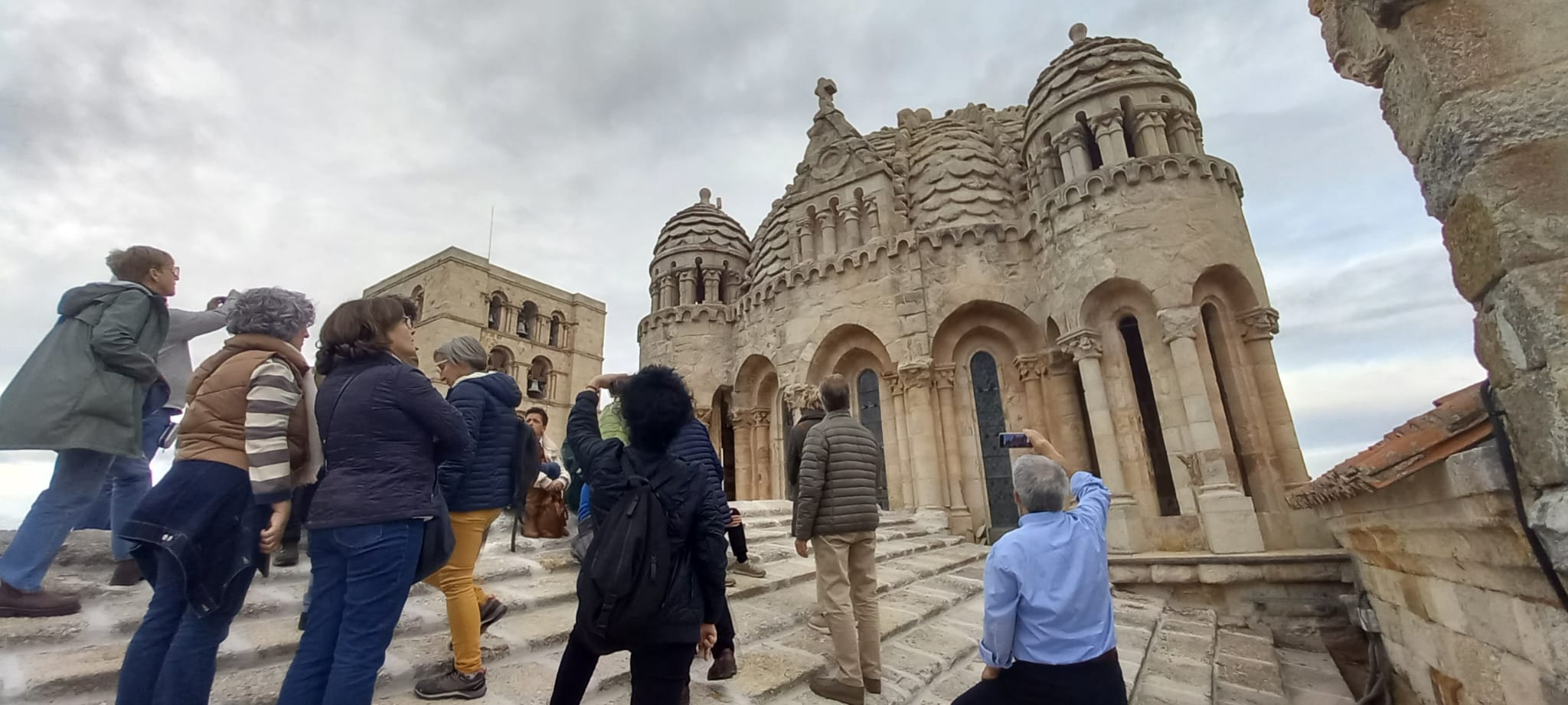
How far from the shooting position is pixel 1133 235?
9.53 metres

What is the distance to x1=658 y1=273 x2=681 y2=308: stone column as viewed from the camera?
17.2m

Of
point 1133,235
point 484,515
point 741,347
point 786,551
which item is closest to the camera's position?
point 484,515

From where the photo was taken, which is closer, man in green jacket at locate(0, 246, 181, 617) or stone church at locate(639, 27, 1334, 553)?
man in green jacket at locate(0, 246, 181, 617)

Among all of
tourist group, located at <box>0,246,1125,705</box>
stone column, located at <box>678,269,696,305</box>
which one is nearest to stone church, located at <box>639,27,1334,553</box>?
stone column, located at <box>678,269,696,305</box>

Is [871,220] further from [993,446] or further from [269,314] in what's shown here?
[269,314]

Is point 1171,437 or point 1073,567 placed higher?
point 1171,437

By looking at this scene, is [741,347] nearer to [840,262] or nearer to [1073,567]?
[840,262]

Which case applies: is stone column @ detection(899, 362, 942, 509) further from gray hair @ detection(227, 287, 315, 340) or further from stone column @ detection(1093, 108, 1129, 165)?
gray hair @ detection(227, 287, 315, 340)

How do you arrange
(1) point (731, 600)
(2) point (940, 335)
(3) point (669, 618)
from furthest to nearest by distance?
(2) point (940, 335) < (1) point (731, 600) < (3) point (669, 618)

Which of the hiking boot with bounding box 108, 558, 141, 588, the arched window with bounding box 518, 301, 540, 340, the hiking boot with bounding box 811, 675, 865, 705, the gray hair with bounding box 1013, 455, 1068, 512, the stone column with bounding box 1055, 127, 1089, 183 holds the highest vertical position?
the arched window with bounding box 518, 301, 540, 340

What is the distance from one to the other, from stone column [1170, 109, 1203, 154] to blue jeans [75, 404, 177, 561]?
514 inches

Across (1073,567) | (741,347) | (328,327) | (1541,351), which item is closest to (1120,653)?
(1073,567)

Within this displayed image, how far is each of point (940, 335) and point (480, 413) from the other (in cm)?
995

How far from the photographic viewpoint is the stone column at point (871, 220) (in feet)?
A: 42.5
